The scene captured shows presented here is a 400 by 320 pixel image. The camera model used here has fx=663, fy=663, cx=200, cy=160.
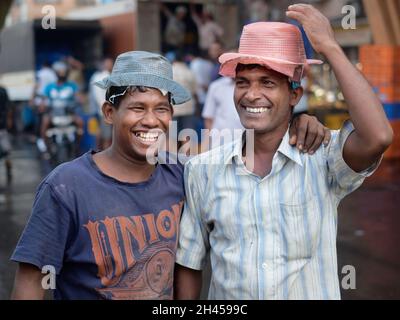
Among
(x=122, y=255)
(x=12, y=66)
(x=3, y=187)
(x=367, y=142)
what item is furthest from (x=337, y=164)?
(x=12, y=66)

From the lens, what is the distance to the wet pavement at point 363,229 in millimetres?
5238

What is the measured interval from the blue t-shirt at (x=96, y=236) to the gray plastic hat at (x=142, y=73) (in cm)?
32

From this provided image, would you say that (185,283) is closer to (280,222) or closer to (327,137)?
(280,222)

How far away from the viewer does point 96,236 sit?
227cm

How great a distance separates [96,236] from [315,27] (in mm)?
1036

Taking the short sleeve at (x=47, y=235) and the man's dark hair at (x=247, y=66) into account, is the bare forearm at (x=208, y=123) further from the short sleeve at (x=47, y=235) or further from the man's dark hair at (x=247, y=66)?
the short sleeve at (x=47, y=235)

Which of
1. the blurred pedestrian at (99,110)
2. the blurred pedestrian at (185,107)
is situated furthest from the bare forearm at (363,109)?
the blurred pedestrian at (99,110)

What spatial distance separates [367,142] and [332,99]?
13242mm

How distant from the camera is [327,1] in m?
15.4

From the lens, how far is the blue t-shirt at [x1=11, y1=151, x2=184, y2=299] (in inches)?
88.0

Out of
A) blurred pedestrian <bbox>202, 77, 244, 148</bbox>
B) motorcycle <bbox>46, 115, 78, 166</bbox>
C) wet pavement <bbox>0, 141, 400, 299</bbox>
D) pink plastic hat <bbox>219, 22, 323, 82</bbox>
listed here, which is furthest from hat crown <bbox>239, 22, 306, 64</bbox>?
motorcycle <bbox>46, 115, 78, 166</bbox>

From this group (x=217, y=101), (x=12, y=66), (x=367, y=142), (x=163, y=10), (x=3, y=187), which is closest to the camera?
(x=367, y=142)

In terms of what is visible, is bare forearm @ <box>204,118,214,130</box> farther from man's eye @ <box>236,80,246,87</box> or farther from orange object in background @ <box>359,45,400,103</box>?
orange object in background @ <box>359,45,400,103</box>
